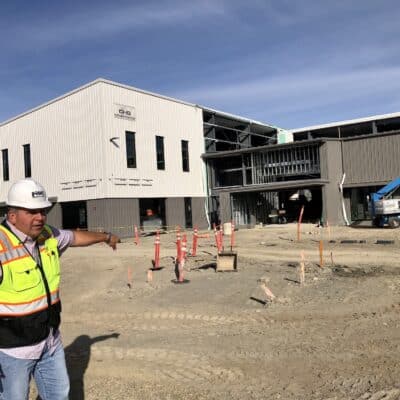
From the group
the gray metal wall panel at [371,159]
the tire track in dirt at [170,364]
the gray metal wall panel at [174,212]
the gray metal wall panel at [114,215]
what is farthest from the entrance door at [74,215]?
the tire track in dirt at [170,364]

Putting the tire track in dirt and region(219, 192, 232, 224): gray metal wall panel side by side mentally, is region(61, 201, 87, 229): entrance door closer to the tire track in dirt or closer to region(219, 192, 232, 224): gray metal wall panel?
region(219, 192, 232, 224): gray metal wall panel

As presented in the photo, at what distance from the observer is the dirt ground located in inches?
215

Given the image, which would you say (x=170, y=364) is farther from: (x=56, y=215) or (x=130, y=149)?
(x=56, y=215)

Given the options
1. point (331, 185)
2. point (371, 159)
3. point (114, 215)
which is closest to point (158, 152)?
point (114, 215)

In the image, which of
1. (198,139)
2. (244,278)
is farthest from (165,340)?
(198,139)

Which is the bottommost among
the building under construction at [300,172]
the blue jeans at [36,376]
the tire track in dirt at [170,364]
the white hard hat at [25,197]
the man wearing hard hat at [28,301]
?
the tire track in dirt at [170,364]

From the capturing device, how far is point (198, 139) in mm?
36750

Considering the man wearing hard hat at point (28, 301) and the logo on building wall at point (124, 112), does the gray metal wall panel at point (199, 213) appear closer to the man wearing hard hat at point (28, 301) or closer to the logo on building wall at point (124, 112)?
the logo on building wall at point (124, 112)

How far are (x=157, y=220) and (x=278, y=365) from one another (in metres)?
27.3

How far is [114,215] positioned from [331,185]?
14.0 metres

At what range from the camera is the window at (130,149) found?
3067 cm

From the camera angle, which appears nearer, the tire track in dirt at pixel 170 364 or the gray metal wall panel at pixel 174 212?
the tire track in dirt at pixel 170 364

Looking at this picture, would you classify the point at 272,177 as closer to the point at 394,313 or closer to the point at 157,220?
the point at 157,220

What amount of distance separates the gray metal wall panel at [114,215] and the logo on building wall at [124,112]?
525 cm
